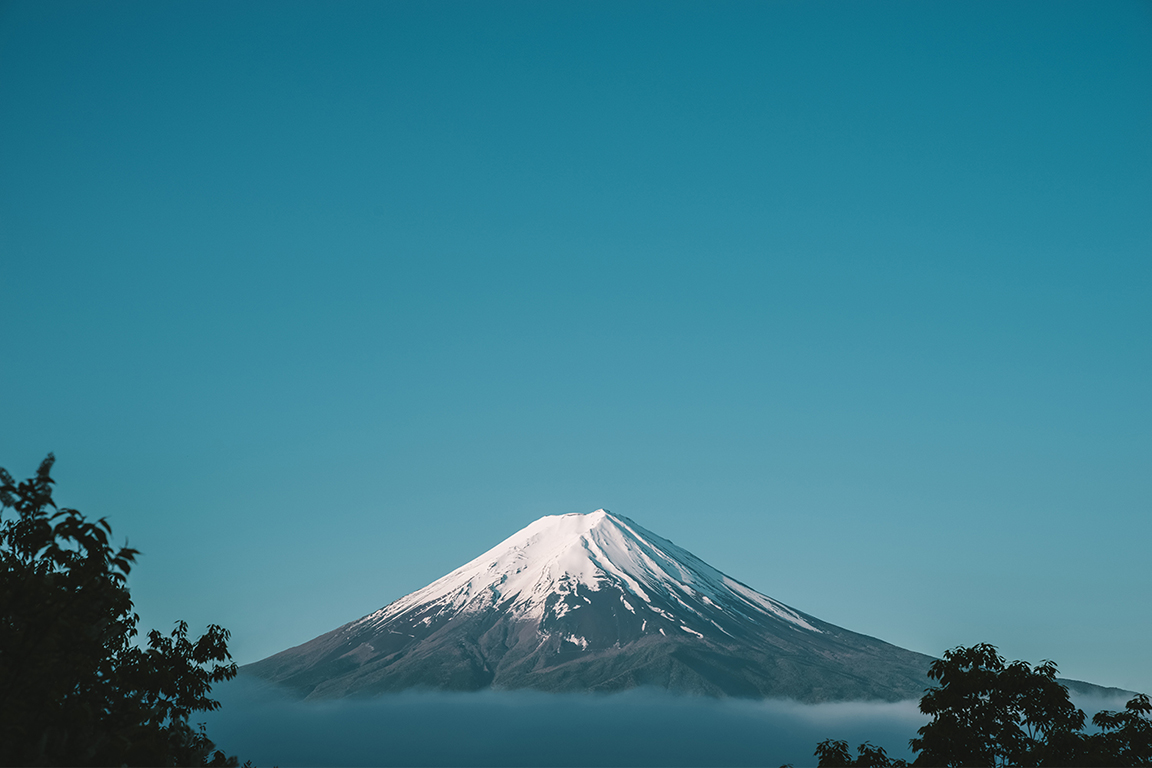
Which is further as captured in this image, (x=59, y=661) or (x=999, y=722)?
(x=999, y=722)

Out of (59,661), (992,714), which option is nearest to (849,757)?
(992,714)

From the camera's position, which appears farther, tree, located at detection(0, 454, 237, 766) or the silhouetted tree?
the silhouetted tree

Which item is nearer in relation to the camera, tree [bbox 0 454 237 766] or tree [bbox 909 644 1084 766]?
tree [bbox 0 454 237 766]

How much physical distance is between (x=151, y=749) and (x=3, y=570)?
20.0 ft

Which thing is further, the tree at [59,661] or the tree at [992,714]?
the tree at [992,714]

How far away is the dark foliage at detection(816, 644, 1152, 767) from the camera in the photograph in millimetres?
17953

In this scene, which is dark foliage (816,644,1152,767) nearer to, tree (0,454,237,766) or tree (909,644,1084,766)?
tree (909,644,1084,766)

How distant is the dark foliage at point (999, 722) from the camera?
1795 centimetres

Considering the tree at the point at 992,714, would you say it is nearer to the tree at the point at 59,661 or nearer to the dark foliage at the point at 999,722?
the dark foliage at the point at 999,722

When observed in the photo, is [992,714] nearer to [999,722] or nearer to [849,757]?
[999,722]

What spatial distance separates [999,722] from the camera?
727 inches

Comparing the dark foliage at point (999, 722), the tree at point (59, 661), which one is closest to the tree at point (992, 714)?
the dark foliage at point (999, 722)

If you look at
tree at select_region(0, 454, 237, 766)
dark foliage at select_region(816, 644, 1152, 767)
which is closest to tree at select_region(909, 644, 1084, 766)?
dark foliage at select_region(816, 644, 1152, 767)

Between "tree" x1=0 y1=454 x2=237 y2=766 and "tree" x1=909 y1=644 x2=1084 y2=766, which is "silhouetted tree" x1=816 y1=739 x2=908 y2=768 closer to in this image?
"tree" x1=909 y1=644 x2=1084 y2=766
